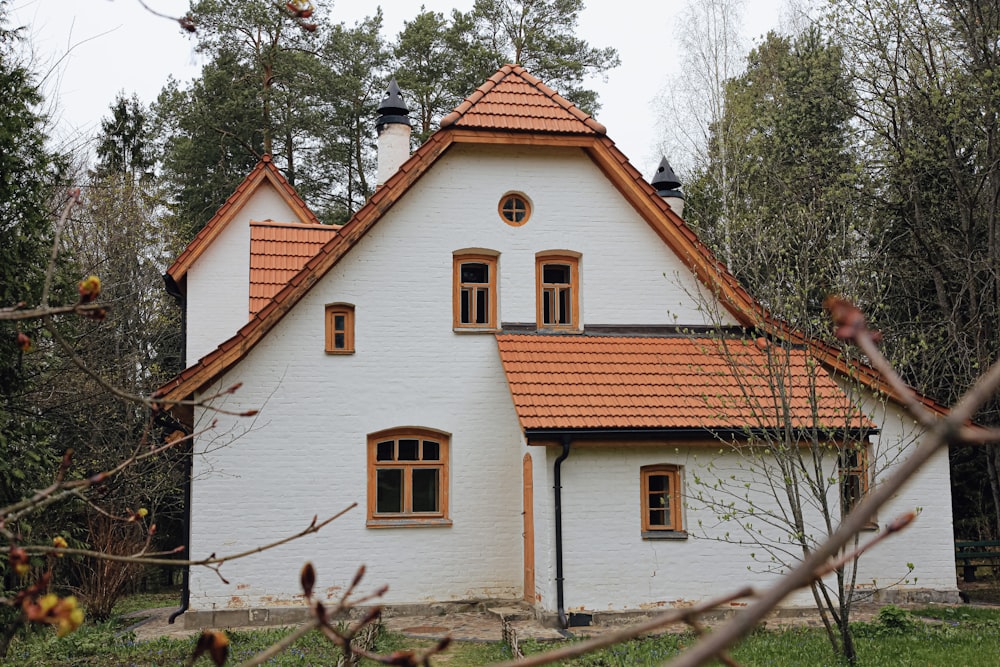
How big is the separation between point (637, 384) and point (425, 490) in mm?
3464

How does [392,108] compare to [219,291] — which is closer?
[392,108]

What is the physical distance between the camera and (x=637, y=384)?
14.0 m

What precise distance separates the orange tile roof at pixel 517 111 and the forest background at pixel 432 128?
3.06 meters

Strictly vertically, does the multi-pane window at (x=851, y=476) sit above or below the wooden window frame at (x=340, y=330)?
below

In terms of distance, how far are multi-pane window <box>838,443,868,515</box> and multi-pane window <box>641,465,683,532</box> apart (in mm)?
2209

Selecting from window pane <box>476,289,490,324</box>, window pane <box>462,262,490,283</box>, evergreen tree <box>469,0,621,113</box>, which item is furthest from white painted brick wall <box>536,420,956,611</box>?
evergreen tree <box>469,0,621,113</box>

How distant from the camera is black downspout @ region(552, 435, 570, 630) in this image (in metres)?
12.5

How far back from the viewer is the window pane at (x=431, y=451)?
14.4 metres

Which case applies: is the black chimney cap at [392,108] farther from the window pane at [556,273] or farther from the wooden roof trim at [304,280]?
the window pane at [556,273]

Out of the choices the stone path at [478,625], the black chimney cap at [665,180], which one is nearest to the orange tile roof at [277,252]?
the stone path at [478,625]

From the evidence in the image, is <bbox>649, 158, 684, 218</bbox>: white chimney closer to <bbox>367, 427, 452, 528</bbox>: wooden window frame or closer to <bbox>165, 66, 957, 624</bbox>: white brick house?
<bbox>165, 66, 957, 624</bbox>: white brick house

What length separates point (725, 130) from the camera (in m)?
28.2

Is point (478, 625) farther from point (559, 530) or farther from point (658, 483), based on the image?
Answer: point (658, 483)

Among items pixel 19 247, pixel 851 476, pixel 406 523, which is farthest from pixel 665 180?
pixel 19 247
